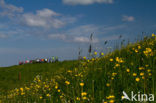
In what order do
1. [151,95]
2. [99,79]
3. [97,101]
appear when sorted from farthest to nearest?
[99,79] < [97,101] < [151,95]

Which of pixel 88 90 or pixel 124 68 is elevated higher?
pixel 124 68

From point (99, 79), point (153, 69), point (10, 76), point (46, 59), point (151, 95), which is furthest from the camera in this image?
point (46, 59)

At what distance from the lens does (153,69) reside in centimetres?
496

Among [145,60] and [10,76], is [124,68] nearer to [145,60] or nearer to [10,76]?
[145,60]

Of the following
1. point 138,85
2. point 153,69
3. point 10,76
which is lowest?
point 10,76

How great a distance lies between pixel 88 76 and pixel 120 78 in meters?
1.50

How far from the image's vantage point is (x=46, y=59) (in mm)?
29266

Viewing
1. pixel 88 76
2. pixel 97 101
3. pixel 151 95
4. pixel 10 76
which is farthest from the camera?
pixel 10 76

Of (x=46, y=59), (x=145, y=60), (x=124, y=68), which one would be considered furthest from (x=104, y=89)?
(x=46, y=59)

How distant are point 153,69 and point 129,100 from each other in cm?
180

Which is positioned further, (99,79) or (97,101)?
(99,79)

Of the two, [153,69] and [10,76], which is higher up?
[153,69]

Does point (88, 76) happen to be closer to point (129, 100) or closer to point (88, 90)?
point (88, 90)

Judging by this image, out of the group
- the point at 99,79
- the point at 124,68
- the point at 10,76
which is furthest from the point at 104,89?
the point at 10,76
